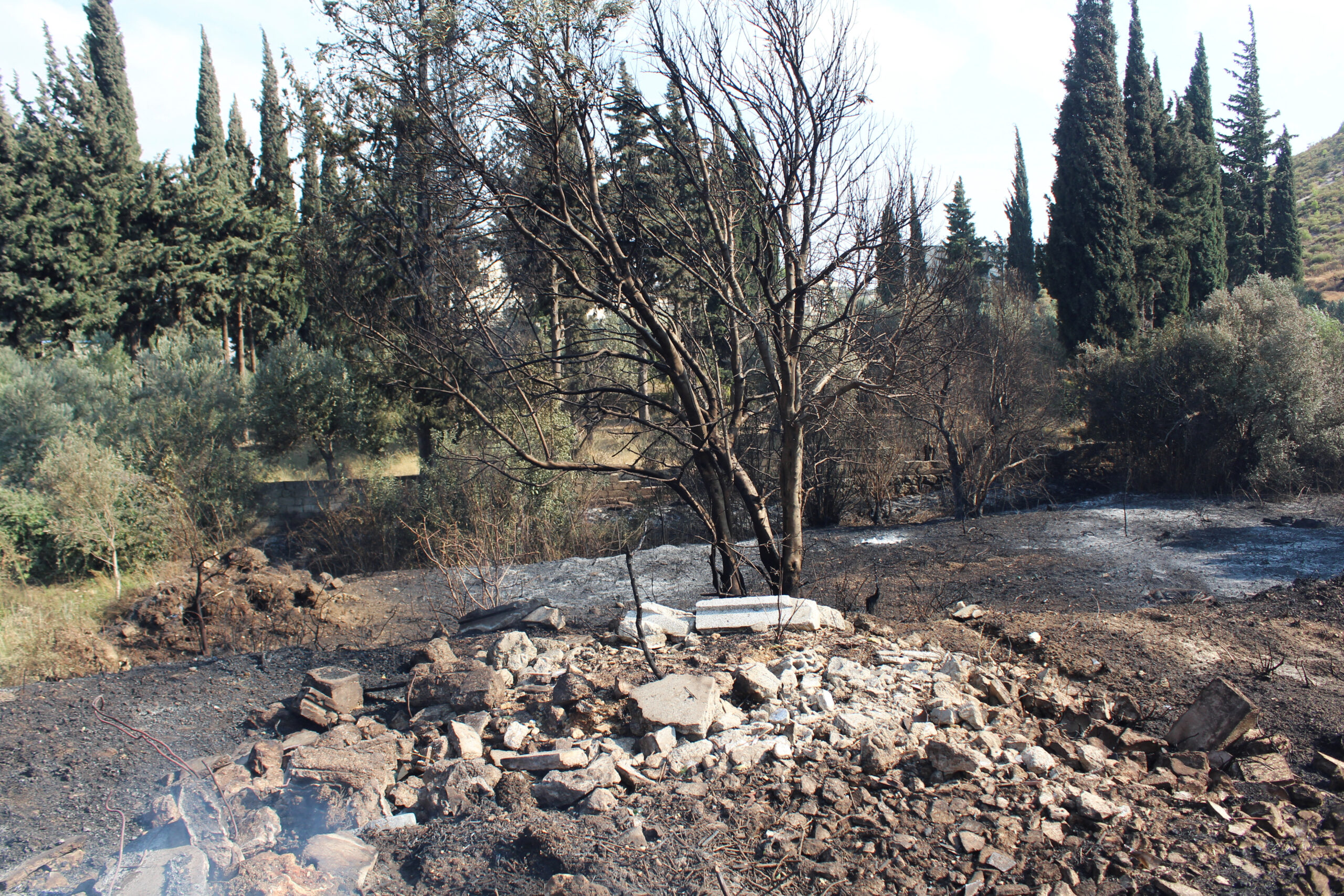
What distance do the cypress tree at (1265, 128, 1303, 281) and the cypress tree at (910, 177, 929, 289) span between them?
2873 cm

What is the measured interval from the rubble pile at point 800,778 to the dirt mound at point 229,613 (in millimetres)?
4278

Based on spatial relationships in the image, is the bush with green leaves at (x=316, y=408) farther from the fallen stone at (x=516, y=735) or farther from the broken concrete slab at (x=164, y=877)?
the broken concrete slab at (x=164, y=877)

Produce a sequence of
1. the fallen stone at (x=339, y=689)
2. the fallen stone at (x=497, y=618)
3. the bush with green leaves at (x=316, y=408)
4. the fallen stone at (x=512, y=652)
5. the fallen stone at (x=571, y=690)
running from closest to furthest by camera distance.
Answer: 1. the fallen stone at (x=571, y=690)
2. the fallen stone at (x=339, y=689)
3. the fallen stone at (x=512, y=652)
4. the fallen stone at (x=497, y=618)
5. the bush with green leaves at (x=316, y=408)

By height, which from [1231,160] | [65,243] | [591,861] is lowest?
[591,861]

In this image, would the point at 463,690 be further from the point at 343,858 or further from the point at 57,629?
the point at 57,629

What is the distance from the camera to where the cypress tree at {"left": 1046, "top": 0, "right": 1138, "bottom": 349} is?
69.1 feet

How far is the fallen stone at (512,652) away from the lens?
496 centimetres

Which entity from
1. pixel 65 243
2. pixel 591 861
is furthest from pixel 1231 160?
pixel 65 243

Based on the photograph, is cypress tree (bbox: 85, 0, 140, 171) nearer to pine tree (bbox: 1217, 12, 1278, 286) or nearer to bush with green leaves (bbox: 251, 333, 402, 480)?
bush with green leaves (bbox: 251, 333, 402, 480)

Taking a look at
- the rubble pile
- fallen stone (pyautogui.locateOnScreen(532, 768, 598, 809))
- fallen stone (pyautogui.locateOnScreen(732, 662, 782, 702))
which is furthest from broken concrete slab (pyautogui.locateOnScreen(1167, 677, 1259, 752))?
fallen stone (pyautogui.locateOnScreen(532, 768, 598, 809))

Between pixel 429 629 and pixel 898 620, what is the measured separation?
4769 millimetres

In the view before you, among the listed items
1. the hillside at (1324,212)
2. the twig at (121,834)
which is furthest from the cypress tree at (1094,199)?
the twig at (121,834)

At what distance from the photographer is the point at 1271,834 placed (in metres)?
3.28

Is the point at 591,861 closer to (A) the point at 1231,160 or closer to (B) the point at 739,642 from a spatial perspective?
(B) the point at 739,642
